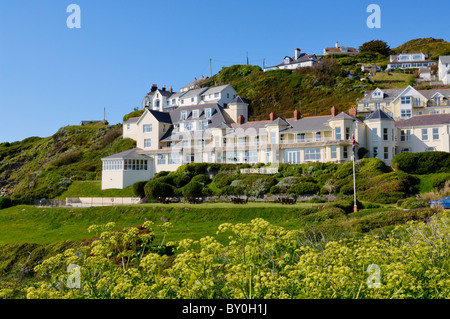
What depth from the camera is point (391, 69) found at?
334 ft

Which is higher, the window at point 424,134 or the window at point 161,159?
the window at point 424,134

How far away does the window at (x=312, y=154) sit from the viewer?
47.2m

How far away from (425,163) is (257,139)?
21.4 meters

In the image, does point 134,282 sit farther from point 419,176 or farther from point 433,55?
point 433,55

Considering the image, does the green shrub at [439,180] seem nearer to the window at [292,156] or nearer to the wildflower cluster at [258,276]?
the window at [292,156]

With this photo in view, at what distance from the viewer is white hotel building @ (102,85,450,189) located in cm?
4641

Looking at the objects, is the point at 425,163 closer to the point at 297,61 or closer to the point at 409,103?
the point at 409,103

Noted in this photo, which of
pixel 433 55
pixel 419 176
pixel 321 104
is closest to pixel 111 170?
pixel 419 176

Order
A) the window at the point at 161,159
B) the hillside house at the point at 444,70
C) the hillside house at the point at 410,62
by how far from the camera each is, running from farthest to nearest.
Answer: the hillside house at the point at 410,62, the hillside house at the point at 444,70, the window at the point at 161,159

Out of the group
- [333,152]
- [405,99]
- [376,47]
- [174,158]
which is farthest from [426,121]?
[376,47]

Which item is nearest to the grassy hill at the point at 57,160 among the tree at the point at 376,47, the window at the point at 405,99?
the window at the point at 405,99

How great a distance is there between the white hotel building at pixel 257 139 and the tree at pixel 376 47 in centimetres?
7865

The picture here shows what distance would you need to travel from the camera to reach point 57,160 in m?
71.1
